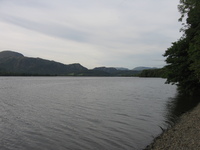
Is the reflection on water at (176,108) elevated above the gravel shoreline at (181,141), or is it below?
below

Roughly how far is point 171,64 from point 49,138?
29.6 m

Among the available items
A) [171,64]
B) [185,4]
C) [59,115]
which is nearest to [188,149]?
[59,115]

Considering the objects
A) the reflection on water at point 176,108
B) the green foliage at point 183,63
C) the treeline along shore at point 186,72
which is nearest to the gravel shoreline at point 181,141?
the treeline along shore at point 186,72

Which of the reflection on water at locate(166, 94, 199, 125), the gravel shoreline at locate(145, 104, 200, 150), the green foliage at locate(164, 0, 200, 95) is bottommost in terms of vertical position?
the reflection on water at locate(166, 94, 199, 125)

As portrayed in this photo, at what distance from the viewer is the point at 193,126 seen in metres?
16.1

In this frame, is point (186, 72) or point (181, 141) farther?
point (186, 72)

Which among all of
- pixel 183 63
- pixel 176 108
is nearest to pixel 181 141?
pixel 176 108

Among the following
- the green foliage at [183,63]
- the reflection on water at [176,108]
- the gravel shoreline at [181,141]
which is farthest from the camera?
the green foliage at [183,63]

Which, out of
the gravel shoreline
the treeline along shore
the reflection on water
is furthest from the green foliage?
the gravel shoreline

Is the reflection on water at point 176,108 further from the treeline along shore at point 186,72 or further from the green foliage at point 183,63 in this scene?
the green foliage at point 183,63

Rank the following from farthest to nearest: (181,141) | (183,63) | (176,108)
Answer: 1. (183,63)
2. (176,108)
3. (181,141)

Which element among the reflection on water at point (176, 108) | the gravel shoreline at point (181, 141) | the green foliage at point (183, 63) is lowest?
the reflection on water at point (176, 108)

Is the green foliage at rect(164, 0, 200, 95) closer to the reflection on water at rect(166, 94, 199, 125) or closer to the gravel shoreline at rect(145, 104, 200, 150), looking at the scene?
the reflection on water at rect(166, 94, 199, 125)

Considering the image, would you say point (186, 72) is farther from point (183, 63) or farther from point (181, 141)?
point (181, 141)
